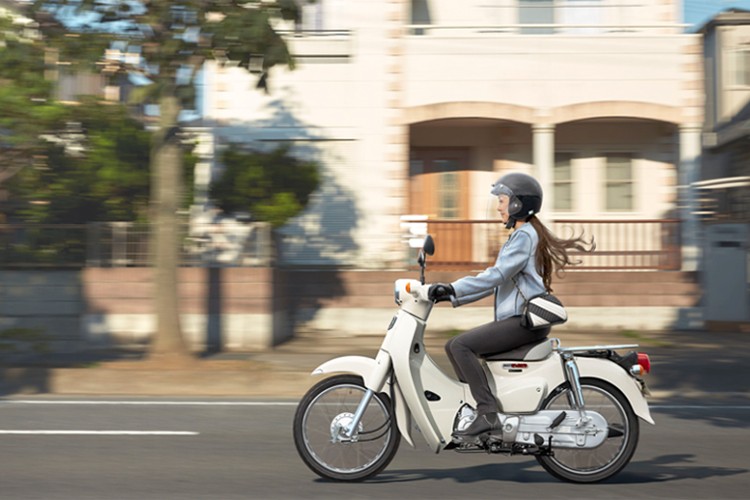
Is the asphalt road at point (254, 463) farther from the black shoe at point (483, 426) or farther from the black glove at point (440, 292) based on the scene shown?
the black glove at point (440, 292)

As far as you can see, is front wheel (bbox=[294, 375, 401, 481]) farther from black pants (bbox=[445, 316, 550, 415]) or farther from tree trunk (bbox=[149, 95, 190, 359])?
tree trunk (bbox=[149, 95, 190, 359])

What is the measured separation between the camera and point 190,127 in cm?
1945

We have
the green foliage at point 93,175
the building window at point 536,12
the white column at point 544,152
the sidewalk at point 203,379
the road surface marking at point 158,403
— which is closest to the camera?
the road surface marking at point 158,403

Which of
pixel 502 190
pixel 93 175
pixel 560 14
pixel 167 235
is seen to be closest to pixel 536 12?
pixel 560 14

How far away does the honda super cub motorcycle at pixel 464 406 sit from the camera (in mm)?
6578

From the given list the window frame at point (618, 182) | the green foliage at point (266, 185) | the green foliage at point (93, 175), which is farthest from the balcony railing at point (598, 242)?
the green foliage at point (93, 175)

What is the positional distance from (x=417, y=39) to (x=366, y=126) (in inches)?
70.0

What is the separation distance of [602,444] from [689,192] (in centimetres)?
1396

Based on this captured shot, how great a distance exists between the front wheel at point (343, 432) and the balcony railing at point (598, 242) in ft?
41.1

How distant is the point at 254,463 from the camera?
293 inches

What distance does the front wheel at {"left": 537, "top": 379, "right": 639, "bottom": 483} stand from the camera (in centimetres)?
664

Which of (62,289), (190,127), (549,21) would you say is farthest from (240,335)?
(549,21)

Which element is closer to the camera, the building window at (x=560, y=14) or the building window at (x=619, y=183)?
the building window at (x=560, y=14)

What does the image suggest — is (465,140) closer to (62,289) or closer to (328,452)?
→ (62,289)
